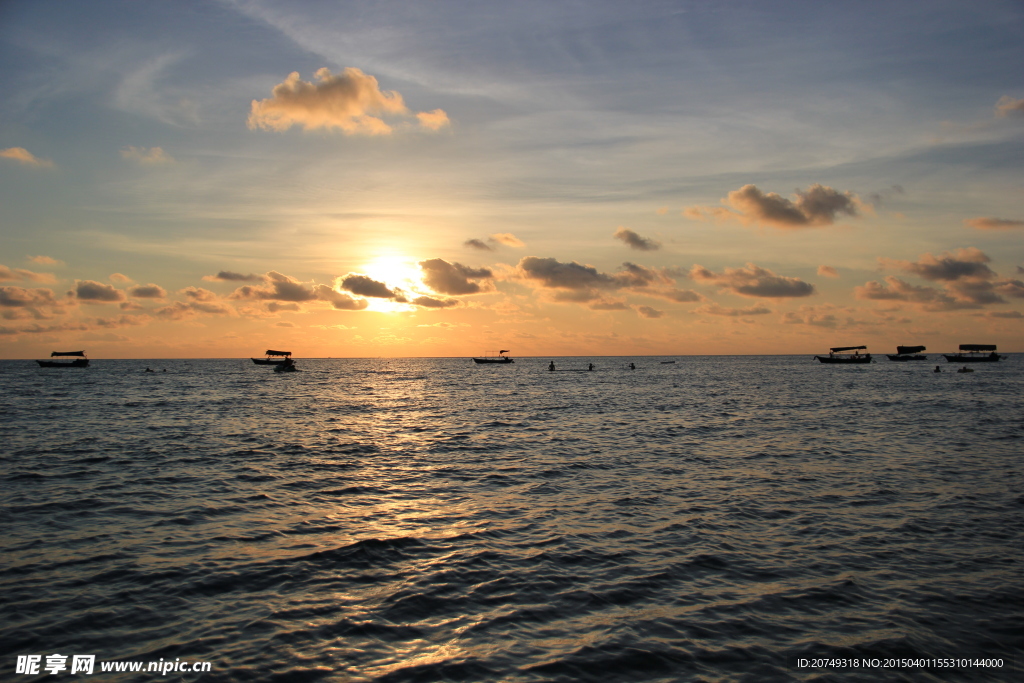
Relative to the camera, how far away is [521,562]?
45.7 feet

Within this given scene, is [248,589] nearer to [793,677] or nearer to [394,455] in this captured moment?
[793,677]

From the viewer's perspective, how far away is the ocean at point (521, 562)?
9602 mm

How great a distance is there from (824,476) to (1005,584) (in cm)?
1166

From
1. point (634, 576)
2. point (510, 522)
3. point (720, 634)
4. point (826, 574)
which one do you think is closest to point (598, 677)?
point (720, 634)

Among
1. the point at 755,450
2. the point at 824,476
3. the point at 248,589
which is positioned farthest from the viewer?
the point at 755,450

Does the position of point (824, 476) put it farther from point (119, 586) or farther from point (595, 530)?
point (119, 586)

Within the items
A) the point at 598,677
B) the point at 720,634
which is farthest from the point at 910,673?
the point at 598,677

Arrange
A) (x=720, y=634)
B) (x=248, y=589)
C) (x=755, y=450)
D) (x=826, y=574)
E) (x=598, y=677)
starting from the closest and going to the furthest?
1. (x=598, y=677)
2. (x=720, y=634)
3. (x=248, y=589)
4. (x=826, y=574)
5. (x=755, y=450)

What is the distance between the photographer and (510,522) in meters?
17.6

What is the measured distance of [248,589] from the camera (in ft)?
40.2

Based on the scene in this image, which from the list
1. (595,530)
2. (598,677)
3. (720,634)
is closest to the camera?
(598,677)

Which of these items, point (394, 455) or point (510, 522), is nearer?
point (510, 522)

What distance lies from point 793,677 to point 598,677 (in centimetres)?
320

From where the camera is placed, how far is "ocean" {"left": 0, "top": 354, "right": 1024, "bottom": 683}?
960 cm
